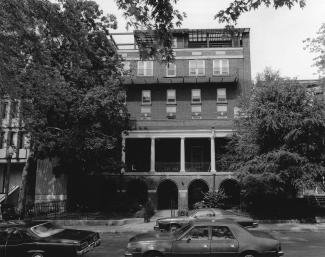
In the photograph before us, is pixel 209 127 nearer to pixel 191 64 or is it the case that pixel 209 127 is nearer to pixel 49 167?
pixel 191 64

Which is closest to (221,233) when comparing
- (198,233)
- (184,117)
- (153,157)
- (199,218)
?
(198,233)

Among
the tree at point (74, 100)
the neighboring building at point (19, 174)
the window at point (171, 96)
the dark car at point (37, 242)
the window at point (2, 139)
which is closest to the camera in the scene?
the dark car at point (37, 242)

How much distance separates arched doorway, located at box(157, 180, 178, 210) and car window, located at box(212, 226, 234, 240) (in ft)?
89.5

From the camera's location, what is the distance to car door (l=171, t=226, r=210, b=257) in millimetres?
11203

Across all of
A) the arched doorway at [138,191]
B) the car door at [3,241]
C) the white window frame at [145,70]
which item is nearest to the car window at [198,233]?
the car door at [3,241]

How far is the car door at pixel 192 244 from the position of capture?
11203 millimetres

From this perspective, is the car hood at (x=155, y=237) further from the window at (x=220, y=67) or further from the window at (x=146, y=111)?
the window at (x=220, y=67)

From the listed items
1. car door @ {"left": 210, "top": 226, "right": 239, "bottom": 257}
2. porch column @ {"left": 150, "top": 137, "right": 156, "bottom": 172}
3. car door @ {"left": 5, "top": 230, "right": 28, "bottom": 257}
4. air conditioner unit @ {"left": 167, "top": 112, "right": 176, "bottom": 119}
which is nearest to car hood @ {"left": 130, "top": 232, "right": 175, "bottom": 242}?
car door @ {"left": 210, "top": 226, "right": 239, "bottom": 257}

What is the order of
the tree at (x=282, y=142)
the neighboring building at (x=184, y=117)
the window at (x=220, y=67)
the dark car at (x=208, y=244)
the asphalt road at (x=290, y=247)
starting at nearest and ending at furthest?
the dark car at (x=208, y=244) → the asphalt road at (x=290, y=247) → the tree at (x=282, y=142) → the neighboring building at (x=184, y=117) → the window at (x=220, y=67)

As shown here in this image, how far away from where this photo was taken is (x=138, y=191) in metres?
38.7

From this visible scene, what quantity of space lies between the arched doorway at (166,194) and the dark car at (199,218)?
18.8 meters

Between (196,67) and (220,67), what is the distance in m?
2.70

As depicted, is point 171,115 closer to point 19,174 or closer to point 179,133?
point 179,133

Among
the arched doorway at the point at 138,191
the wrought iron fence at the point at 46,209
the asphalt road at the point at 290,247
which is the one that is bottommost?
the asphalt road at the point at 290,247
